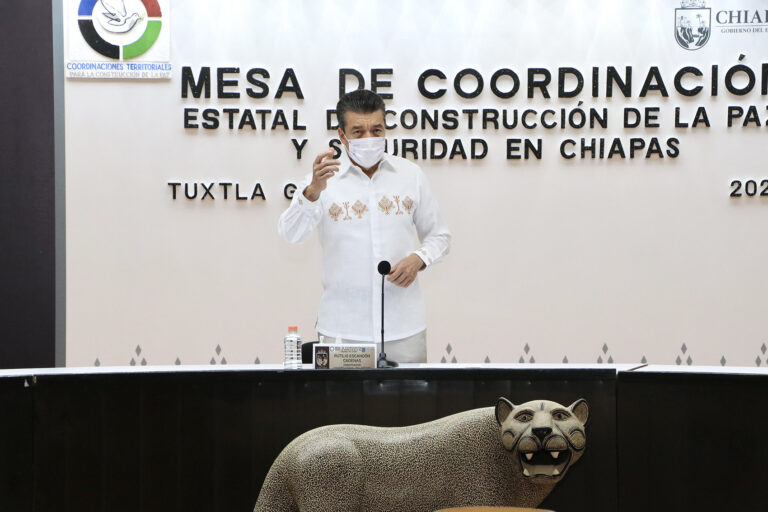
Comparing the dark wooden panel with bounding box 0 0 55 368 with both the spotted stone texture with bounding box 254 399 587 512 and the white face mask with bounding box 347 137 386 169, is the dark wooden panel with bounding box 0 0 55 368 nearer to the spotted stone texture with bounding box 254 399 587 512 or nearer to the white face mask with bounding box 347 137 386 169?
the white face mask with bounding box 347 137 386 169

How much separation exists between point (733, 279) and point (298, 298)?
7.17 ft

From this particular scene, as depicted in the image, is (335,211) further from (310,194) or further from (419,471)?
(419,471)

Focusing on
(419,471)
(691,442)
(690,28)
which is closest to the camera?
(419,471)

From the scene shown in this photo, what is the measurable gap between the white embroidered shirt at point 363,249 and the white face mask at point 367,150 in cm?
6

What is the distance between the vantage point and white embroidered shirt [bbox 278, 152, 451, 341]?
280 cm

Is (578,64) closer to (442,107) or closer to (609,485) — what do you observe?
(442,107)

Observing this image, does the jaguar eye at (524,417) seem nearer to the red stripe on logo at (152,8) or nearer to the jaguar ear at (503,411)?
the jaguar ear at (503,411)

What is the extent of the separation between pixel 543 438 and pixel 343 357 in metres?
0.77

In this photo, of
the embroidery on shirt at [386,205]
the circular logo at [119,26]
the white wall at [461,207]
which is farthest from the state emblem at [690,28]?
the circular logo at [119,26]

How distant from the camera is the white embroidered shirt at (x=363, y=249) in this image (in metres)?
2.80

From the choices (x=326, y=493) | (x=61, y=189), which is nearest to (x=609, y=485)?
(x=326, y=493)

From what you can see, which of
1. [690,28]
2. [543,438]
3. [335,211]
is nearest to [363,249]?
[335,211]

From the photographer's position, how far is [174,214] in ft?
13.7

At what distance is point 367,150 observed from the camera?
2.77 metres
